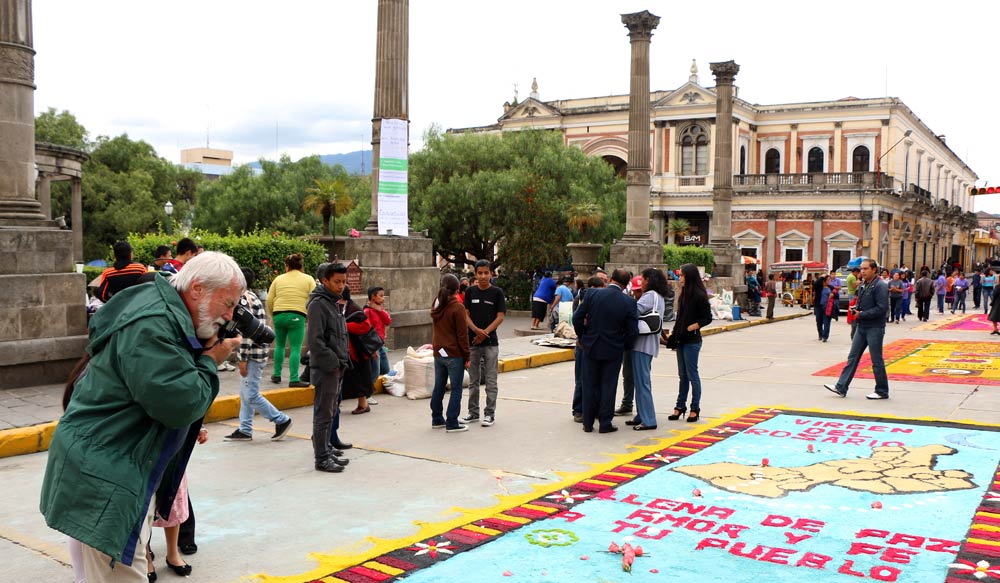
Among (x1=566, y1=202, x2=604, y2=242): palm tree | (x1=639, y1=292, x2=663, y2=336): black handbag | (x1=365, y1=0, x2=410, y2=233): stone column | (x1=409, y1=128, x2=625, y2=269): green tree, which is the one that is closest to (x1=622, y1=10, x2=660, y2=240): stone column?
(x1=566, y1=202, x2=604, y2=242): palm tree

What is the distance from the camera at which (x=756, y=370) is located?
14.8 m

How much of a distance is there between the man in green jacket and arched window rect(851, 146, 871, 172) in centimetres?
5998

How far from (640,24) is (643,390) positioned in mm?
18585

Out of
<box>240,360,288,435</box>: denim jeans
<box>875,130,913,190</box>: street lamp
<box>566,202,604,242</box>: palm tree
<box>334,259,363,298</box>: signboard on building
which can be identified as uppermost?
<box>875,130,913,190</box>: street lamp

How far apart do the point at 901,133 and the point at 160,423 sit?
2436 inches

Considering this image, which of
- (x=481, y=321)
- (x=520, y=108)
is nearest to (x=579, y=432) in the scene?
(x=481, y=321)

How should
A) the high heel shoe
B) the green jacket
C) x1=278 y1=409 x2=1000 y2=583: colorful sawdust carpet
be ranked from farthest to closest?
1. x1=278 y1=409 x2=1000 y2=583: colorful sawdust carpet
2. the high heel shoe
3. the green jacket

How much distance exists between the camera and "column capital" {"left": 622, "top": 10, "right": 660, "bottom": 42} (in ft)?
82.6

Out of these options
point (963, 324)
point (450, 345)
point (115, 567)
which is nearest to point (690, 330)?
point (450, 345)

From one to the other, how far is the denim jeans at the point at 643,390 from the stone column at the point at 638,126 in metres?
17.0

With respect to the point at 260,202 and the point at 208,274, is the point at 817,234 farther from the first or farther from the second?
the point at 208,274

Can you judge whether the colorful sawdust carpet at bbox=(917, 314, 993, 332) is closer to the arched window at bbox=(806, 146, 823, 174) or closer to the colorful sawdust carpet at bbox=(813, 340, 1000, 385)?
the colorful sawdust carpet at bbox=(813, 340, 1000, 385)

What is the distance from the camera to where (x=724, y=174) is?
33875 mm

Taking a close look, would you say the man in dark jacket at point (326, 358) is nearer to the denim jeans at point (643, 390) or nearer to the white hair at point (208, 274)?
the denim jeans at point (643, 390)
